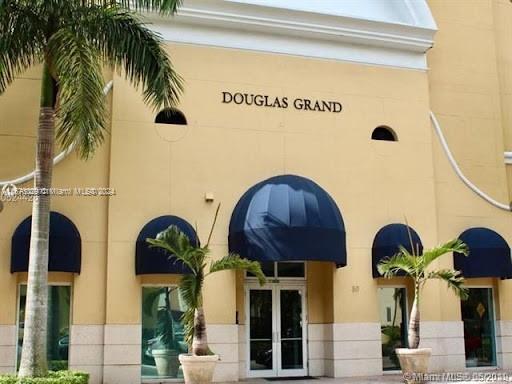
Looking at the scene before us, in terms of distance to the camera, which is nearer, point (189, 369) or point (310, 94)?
point (189, 369)

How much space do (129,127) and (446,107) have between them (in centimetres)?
1006

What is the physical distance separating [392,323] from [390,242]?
248 cm

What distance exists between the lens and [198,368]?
15.0 m

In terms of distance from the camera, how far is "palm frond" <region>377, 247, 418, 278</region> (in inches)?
672

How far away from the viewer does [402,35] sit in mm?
20688

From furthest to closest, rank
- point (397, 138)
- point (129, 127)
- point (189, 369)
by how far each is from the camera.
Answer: point (397, 138)
point (129, 127)
point (189, 369)

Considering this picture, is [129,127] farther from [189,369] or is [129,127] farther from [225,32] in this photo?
[189,369]

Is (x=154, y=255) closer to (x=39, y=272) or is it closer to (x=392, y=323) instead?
(x=39, y=272)

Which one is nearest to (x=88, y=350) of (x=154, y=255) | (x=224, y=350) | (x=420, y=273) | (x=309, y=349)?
(x=154, y=255)

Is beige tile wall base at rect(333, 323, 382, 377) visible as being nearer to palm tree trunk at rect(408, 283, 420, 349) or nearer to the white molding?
palm tree trunk at rect(408, 283, 420, 349)

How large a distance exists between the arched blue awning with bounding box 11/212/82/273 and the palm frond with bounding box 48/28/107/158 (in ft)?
12.0

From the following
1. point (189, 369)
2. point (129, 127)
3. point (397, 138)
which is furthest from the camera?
point (397, 138)

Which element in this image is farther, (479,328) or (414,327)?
(479,328)

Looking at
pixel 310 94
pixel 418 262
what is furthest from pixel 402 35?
pixel 418 262
